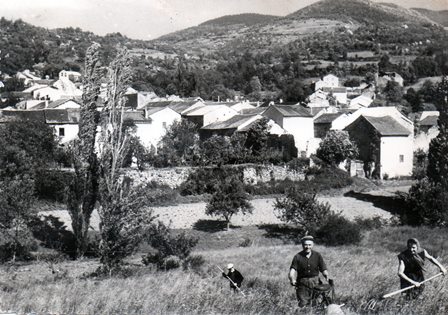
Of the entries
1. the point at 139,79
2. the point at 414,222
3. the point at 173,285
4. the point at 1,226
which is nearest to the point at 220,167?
the point at 414,222

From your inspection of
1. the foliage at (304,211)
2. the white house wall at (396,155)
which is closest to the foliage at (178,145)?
the foliage at (304,211)

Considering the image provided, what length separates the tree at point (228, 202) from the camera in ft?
102

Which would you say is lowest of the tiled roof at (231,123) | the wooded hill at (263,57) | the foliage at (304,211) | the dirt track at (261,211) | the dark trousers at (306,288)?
the dirt track at (261,211)

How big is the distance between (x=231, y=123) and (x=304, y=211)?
1600cm

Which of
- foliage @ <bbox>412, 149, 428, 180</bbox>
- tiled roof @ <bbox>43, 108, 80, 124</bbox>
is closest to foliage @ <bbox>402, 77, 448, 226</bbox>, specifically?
foliage @ <bbox>412, 149, 428, 180</bbox>

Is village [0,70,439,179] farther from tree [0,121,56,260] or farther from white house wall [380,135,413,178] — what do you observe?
tree [0,121,56,260]

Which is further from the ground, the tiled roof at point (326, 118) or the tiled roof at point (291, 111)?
the tiled roof at point (291, 111)

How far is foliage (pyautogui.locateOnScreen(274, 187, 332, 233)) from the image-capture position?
1184 inches

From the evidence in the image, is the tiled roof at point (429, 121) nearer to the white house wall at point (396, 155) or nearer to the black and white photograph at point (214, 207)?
the black and white photograph at point (214, 207)

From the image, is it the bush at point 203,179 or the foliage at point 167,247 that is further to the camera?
the bush at point 203,179

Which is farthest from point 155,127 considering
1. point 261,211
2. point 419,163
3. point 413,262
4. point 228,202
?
point 413,262

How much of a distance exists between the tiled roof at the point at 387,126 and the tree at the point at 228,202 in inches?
569

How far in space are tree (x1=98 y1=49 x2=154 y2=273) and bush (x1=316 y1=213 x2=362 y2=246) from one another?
10816mm

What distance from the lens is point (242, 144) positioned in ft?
134
